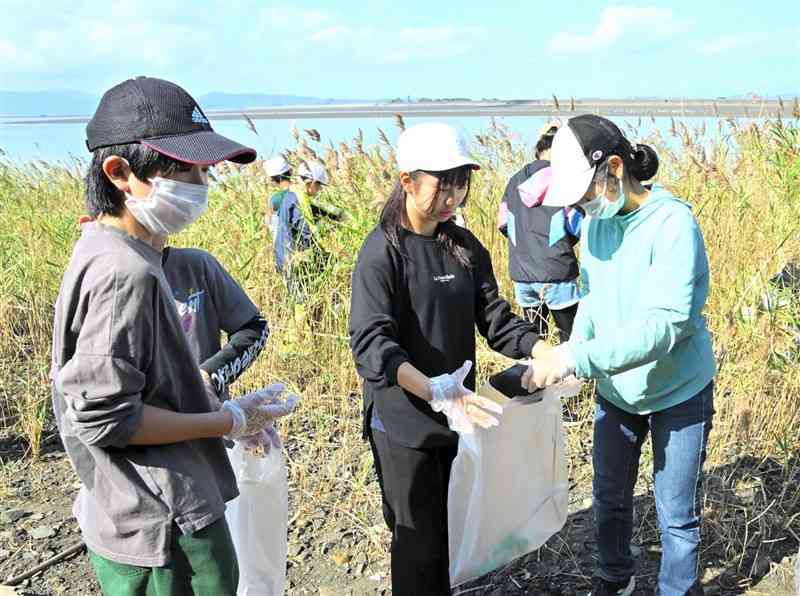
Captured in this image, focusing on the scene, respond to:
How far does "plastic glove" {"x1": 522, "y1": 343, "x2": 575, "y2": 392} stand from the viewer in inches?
71.4

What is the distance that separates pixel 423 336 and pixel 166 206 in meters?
0.77

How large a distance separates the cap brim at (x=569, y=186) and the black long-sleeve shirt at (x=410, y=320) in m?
0.24

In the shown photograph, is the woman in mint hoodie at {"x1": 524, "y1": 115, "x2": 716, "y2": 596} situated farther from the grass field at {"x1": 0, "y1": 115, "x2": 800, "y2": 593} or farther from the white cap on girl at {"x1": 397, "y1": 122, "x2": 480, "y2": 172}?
the grass field at {"x1": 0, "y1": 115, "x2": 800, "y2": 593}

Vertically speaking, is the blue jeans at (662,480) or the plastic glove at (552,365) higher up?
the plastic glove at (552,365)

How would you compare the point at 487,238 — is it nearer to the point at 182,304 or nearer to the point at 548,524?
the point at 548,524

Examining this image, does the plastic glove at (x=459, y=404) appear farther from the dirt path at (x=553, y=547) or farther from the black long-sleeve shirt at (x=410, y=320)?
the dirt path at (x=553, y=547)

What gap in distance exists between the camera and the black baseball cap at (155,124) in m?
1.21

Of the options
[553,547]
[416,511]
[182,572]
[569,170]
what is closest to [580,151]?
[569,170]

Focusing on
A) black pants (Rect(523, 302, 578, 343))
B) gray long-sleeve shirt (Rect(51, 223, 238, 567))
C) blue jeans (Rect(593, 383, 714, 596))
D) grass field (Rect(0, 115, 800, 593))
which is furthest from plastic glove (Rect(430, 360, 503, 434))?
black pants (Rect(523, 302, 578, 343))

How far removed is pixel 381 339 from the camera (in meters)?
1.71

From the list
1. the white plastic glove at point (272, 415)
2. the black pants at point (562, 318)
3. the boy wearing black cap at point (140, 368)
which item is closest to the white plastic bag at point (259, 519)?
the white plastic glove at point (272, 415)

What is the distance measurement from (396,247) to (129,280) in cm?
78

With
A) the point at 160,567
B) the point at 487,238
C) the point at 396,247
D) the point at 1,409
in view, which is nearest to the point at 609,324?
the point at 396,247

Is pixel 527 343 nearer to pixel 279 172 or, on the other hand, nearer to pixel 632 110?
pixel 279 172
